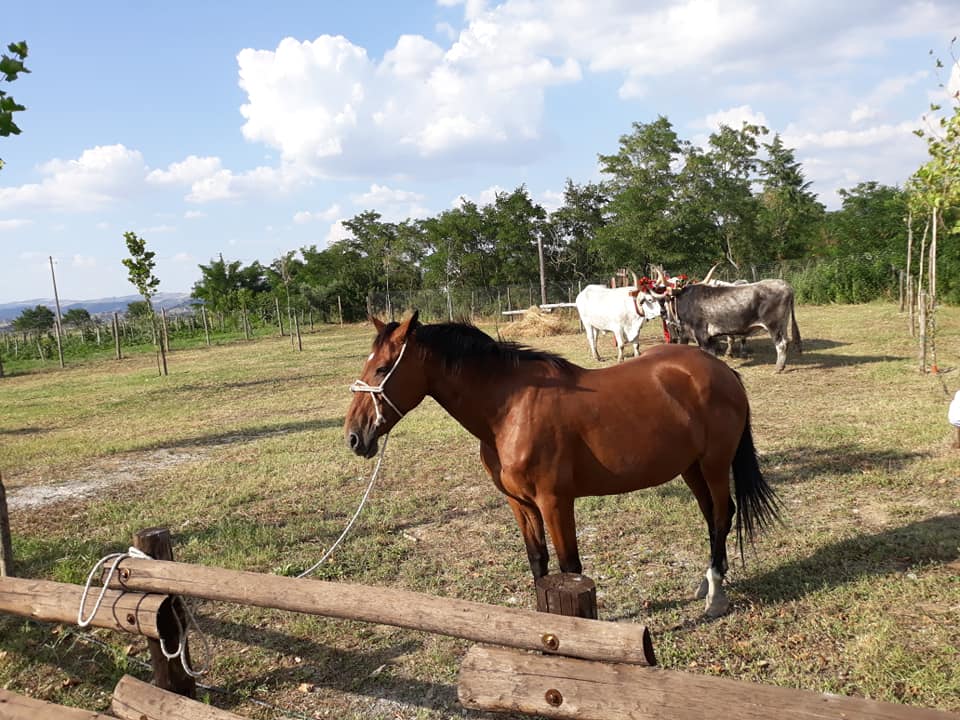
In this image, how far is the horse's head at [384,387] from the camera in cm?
346

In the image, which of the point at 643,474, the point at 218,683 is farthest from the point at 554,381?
the point at 218,683

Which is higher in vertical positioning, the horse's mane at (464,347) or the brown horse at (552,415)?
the horse's mane at (464,347)

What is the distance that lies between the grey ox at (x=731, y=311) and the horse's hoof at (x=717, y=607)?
8568mm

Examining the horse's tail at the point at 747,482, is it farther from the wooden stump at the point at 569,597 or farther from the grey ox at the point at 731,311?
the grey ox at the point at 731,311

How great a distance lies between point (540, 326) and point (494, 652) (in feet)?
63.1

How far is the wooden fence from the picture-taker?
1752mm

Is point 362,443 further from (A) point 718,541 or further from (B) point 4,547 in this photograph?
(B) point 4,547

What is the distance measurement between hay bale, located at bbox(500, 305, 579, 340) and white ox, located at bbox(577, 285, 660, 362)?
5.30 meters

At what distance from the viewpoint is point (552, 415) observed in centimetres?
346

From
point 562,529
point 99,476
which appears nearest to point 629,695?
point 562,529

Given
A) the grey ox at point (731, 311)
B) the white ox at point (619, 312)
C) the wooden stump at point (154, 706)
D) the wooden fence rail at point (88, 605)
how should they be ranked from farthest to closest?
the white ox at point (619, 312) → the grey ox at point (731, 311) → the wooden fence rail at point (88, 605) → the wooden stump at point (154, 706)

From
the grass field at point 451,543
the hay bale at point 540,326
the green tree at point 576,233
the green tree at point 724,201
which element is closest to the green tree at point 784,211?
the green tree at point 724,201

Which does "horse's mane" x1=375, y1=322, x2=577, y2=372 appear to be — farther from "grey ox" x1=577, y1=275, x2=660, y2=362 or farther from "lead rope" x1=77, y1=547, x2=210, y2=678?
"grey ox" x1=577, y1=275, x2=660, y2=362

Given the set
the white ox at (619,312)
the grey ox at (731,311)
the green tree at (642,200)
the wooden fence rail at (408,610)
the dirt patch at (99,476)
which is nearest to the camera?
the wooden fence rail at (408,610)
